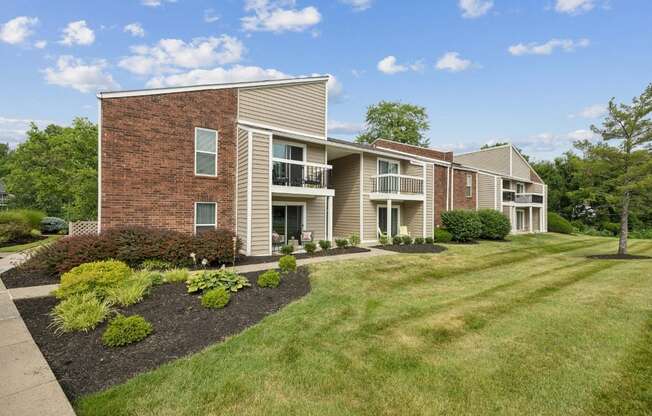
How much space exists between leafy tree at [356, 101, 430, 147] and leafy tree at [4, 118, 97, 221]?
31.1 metres

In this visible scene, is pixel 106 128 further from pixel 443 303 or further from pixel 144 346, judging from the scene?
pixel 443 303

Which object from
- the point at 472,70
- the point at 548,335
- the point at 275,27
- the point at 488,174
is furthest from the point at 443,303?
the point at 488,174

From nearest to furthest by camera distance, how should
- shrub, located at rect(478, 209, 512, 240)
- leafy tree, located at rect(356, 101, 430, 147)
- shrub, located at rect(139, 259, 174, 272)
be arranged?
shrub, located at rect(139, 259, 174, 272) → shrub, located at rect(478, 209, 512, 240) → leafy tree, located at rect(356, 101, 430, 147)

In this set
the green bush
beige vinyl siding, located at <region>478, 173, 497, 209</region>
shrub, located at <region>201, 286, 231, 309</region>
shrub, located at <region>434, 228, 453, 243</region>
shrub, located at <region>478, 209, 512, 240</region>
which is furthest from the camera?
beige vinyl siding, located at <region>478, 173, 497, 209</region>

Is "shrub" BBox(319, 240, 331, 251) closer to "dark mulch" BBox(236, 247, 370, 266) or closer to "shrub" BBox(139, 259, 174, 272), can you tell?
"dark mulch" BBox(236, 247, 370, 266)

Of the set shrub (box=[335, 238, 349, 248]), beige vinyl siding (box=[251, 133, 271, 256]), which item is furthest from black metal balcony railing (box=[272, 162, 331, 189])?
shrub (box=[335, 238, 349, 248])

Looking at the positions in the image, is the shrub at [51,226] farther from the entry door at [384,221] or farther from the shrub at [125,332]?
the shrub at [125,332]

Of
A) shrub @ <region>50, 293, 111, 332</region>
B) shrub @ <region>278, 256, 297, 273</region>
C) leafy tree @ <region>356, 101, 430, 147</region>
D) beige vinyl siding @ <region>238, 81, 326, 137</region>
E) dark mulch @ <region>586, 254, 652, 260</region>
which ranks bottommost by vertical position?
dark mulch @ <region>586, 254, 652, 260</region>

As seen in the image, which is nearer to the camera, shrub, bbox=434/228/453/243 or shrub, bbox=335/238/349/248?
shrub, bbox=335/238/349/248

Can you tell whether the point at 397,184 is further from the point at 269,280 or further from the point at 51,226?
the point at 51,226

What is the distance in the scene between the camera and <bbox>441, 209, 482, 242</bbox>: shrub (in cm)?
1773

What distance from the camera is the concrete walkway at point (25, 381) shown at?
2.78m

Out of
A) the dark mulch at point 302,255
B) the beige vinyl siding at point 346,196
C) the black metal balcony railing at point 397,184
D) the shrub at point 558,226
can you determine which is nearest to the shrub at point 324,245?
the dark mulch at point 302,255

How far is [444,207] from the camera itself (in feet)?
67.7
